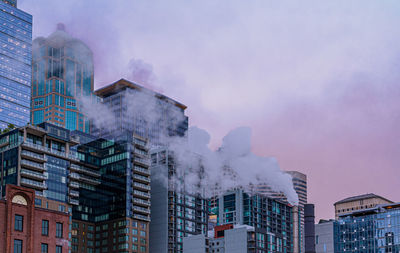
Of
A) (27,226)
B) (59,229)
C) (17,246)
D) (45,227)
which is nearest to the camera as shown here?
(17,246)

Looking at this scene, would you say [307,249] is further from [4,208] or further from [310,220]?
[4,208]

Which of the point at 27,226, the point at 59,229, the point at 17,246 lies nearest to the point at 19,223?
the point at 27,226

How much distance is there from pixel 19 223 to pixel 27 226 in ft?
4.76

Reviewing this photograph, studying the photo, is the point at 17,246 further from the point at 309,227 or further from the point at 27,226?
the point at 309,227

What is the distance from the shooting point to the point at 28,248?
356 feet

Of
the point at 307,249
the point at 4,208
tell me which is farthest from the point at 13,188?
the point at 307,249

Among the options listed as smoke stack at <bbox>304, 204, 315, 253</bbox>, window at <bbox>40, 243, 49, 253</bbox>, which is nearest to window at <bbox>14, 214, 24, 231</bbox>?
window at <bbox>40, 243, 49, 253</bbox>

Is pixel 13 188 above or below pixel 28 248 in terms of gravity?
above

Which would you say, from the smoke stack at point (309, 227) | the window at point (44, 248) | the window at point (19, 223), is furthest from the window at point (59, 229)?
the smoke stack at point (309, 227)

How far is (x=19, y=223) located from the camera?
10838 cm

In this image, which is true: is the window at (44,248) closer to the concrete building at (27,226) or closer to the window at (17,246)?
the concrete building at (27,226)

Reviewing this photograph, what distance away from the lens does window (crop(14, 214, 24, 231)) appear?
10788 centimetres

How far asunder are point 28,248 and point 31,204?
7.04 meters

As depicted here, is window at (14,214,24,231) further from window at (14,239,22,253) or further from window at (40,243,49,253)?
window at (40,243,49,253)
